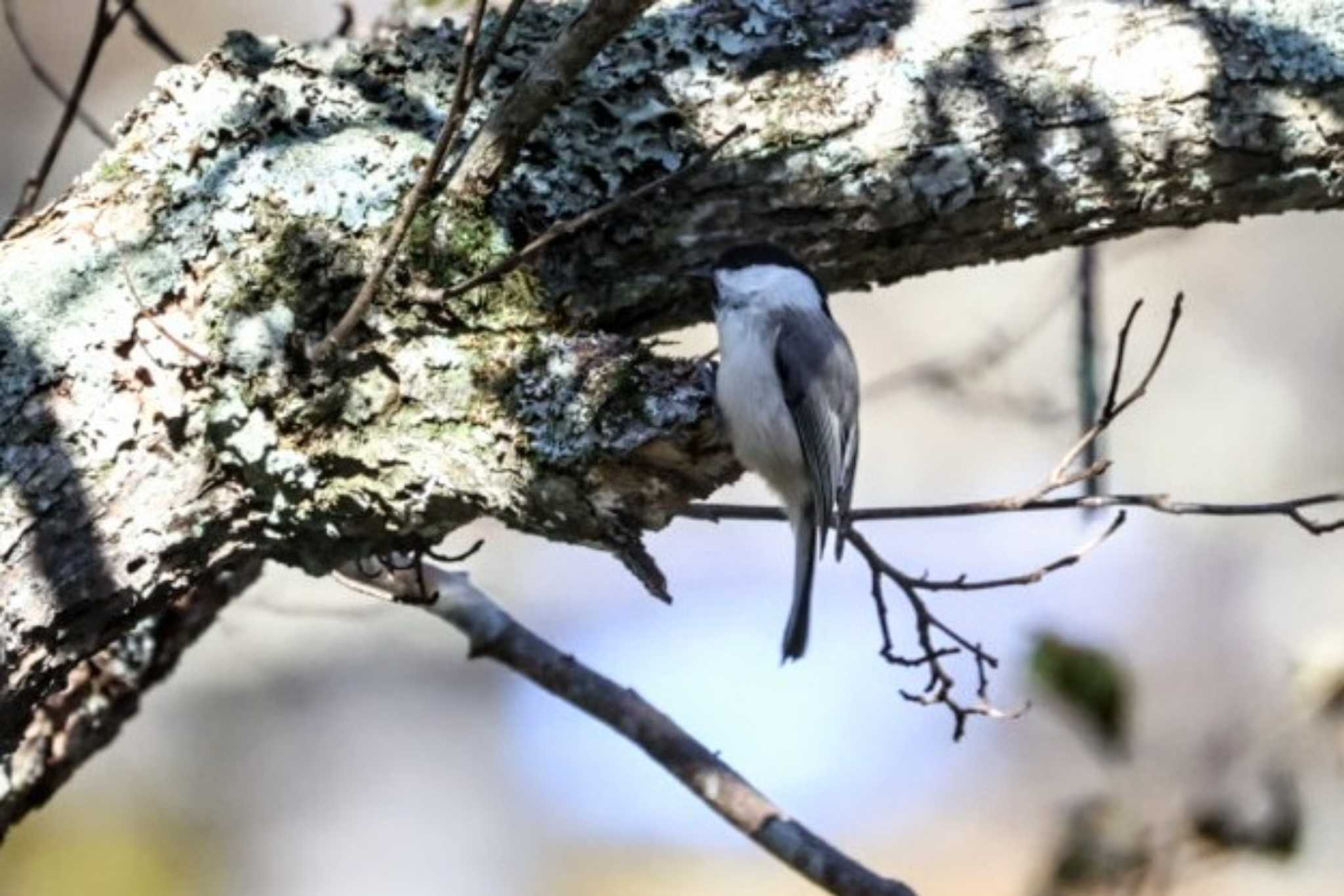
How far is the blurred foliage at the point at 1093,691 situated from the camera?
2207mm

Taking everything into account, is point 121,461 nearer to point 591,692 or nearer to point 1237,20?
point 591,692

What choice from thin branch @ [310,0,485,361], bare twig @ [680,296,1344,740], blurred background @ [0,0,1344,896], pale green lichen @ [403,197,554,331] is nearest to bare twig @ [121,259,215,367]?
thin branch @ [310,0,485,361]

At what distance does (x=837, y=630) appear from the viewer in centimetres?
628

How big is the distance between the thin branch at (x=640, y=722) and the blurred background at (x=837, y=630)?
10.5ft

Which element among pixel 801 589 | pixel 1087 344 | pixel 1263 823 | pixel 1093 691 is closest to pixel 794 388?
pixel 801 589

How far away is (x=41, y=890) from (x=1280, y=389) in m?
4.63

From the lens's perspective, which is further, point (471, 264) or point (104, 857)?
point (104, 857)

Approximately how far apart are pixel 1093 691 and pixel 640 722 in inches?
23.3

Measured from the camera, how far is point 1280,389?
7227mm

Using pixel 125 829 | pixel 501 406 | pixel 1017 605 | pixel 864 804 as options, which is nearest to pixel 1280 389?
pixel 1017 605

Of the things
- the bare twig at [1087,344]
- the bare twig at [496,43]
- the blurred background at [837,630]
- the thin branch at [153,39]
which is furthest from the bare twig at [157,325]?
the blurred background at [837,630]

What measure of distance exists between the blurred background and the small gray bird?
309cm

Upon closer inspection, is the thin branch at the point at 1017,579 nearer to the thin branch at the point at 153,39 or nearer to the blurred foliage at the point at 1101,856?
the blurred foliage at the point at 1101,856

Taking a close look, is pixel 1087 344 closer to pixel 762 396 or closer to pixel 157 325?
pixel 762 396
